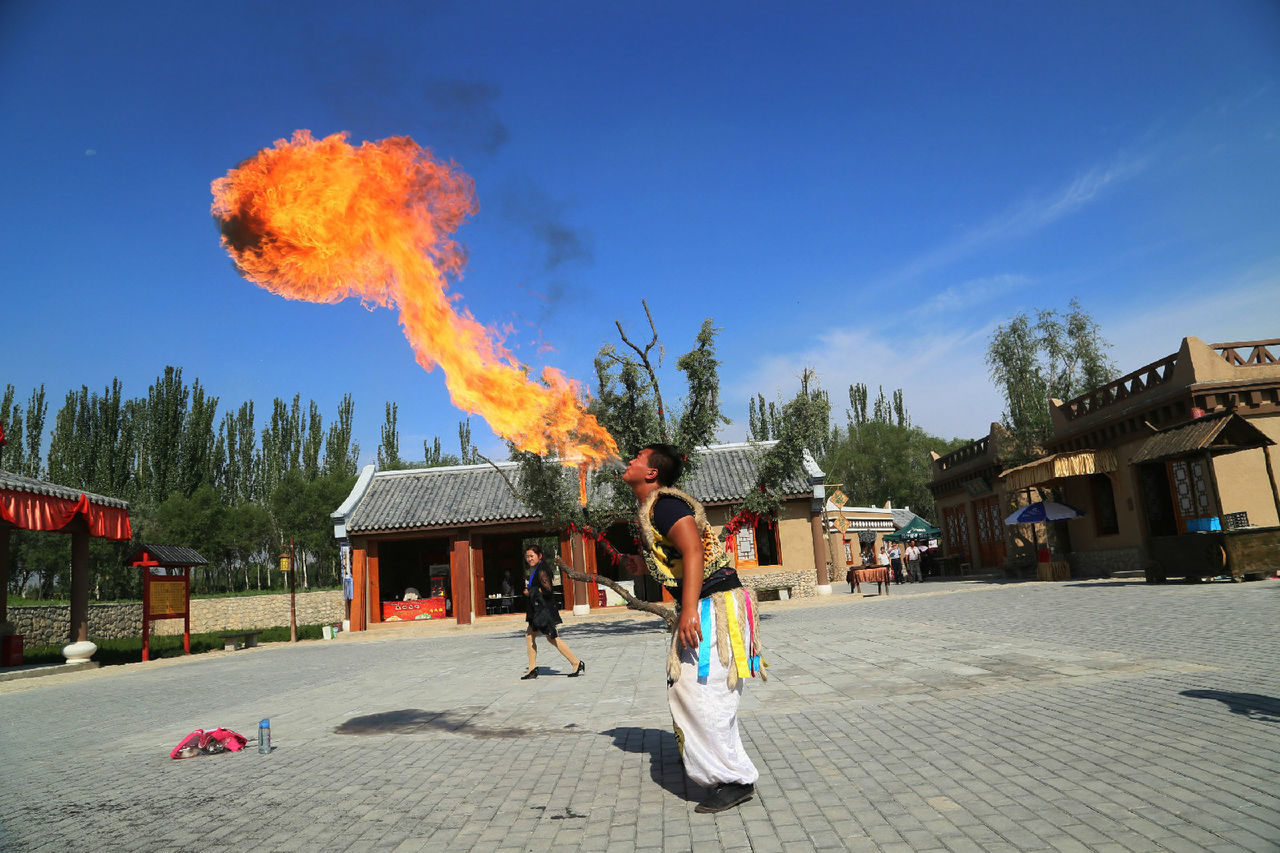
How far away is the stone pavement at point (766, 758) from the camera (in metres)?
3.44

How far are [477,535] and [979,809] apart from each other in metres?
23.3

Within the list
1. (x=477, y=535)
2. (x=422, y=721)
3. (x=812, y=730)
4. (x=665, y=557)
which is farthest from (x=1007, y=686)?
(x=477, y=535)

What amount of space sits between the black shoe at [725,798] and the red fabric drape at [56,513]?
16.9m

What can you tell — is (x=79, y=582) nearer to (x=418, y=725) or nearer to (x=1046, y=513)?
(x=418, y=725)

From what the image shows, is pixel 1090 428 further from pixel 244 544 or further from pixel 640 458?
pixel 244 544

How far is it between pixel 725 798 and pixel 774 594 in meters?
21.3

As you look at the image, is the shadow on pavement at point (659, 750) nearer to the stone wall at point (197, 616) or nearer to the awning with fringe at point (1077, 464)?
the awning with fringe at point (1077, 464)

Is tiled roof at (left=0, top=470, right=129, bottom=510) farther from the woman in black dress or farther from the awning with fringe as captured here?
the awning with fringe

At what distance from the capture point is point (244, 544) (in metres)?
37.1

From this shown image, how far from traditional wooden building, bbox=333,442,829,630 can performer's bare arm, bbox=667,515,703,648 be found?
63.4 ft

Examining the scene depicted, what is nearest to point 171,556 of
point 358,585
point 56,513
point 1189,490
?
point 56,513

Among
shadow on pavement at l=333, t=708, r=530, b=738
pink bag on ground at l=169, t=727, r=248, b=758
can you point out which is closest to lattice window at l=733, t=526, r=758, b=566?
shadow on pavement at l=333, t=708, r=530, b=738

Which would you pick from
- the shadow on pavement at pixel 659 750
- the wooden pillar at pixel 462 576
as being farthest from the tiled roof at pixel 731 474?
the shadow on pavement at pixel 659 750

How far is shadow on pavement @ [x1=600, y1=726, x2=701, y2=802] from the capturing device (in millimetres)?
4301
